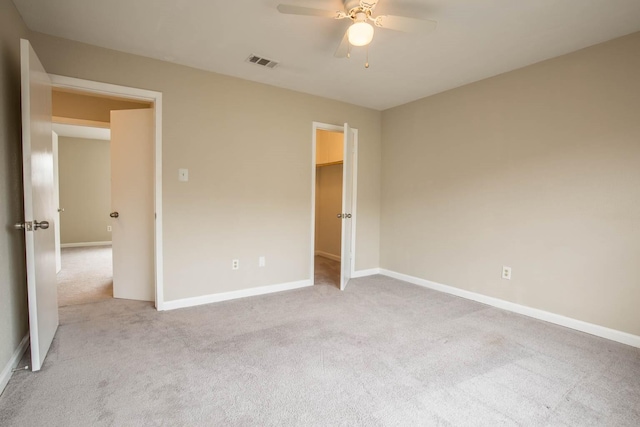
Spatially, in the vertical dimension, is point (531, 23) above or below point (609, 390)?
above

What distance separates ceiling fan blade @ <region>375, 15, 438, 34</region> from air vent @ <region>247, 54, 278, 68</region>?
52.0 inches

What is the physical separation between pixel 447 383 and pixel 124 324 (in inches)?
105

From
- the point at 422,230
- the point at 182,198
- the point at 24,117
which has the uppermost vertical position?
the point at 24,117

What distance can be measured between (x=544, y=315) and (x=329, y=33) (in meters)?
3.24

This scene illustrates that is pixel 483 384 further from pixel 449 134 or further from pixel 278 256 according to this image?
pixel 449 134

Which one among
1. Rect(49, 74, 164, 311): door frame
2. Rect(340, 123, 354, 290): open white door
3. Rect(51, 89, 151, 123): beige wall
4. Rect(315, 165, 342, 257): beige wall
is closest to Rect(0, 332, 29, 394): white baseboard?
Rect(49, 74, 164, 311): door frame

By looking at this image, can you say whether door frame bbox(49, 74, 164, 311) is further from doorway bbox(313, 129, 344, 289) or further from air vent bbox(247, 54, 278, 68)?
doorway bbox(313, 129, 344, 289)

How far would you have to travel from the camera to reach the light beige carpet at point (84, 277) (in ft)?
11.2

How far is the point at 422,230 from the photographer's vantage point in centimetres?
406

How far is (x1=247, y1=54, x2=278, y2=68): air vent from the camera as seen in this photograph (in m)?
2.87

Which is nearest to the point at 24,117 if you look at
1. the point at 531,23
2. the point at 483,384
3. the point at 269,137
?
the point at 269,137

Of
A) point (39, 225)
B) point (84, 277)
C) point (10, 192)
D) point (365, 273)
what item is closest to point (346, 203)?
point (365, 273)

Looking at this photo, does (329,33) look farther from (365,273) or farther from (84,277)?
(84,277)

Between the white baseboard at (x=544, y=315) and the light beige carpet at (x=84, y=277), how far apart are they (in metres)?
3.94
